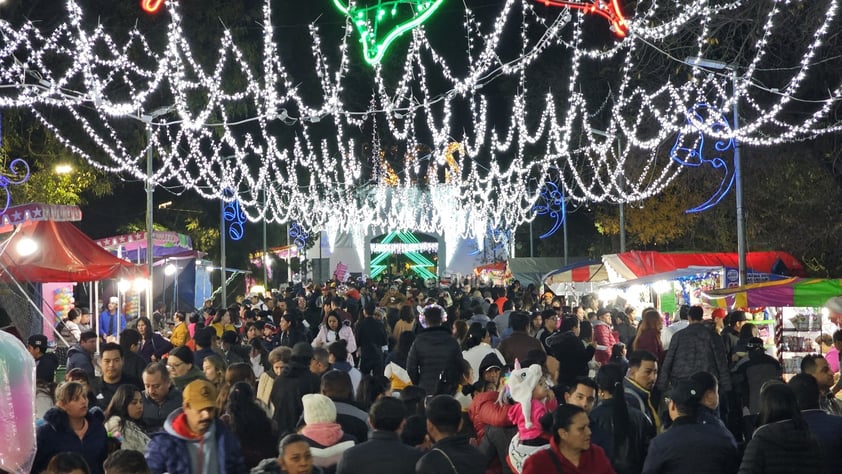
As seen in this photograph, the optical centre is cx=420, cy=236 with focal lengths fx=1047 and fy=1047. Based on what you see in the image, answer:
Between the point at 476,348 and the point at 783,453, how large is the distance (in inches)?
204

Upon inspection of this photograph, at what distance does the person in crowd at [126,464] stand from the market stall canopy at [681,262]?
18.7 m

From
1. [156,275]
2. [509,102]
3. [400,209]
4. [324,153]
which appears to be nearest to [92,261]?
[156,275]

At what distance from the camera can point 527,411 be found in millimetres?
6223

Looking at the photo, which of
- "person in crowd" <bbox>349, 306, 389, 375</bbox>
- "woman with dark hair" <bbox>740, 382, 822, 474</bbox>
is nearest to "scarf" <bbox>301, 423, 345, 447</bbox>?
"woman with dark hair" <bbox>740, 382, 822, 474</bbox>

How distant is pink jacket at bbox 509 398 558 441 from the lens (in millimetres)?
6168

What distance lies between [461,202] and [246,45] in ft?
123

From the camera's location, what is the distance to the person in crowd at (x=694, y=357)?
9.88m

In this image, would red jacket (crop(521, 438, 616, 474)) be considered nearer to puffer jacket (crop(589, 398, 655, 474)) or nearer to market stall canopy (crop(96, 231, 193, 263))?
puffer jacket (crop(589, 398, 655, 474))

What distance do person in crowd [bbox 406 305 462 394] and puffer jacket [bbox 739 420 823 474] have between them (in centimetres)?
415

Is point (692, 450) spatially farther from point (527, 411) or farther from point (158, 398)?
point (158, 398)

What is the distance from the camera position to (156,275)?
28.3 metres

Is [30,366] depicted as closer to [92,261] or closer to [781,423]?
[781,423]

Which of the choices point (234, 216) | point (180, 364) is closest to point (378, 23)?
point (180, 364)

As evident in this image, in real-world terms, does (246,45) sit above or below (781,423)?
above
